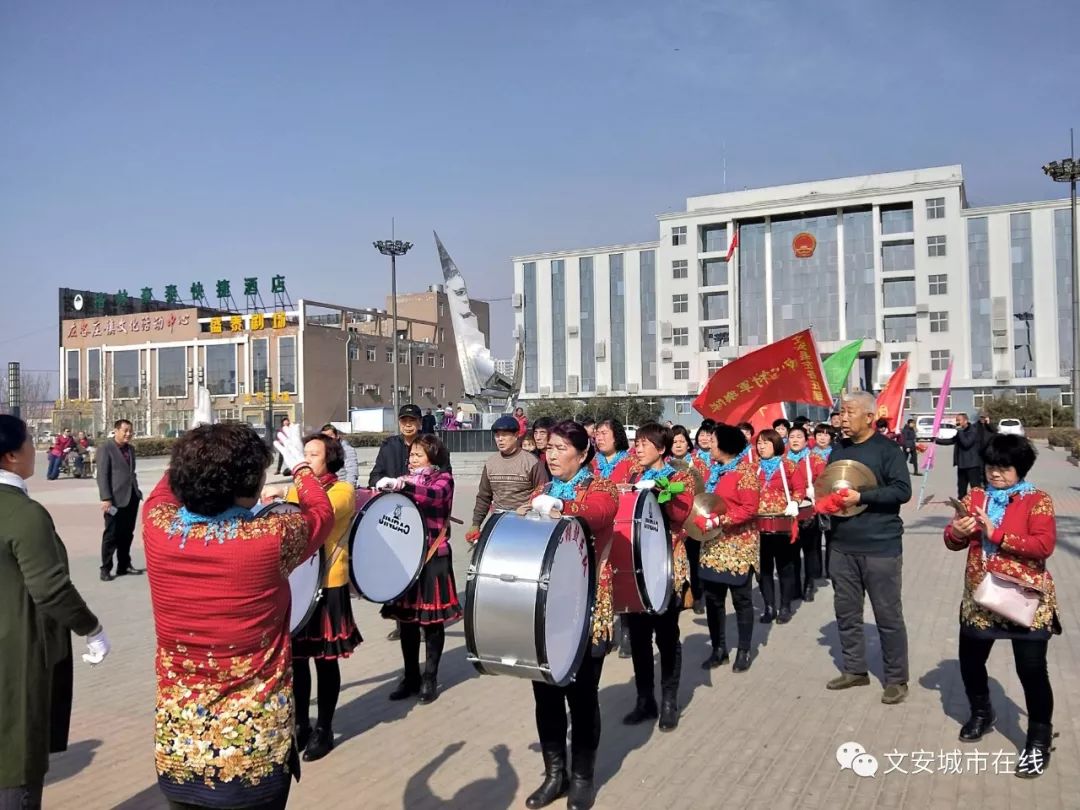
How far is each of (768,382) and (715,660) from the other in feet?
8.18

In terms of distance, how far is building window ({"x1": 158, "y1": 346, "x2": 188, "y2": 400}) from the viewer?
270 feet

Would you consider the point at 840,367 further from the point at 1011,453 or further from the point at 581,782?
the point at 581,782

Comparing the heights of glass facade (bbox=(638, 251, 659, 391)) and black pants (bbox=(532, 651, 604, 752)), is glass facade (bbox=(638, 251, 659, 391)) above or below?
above

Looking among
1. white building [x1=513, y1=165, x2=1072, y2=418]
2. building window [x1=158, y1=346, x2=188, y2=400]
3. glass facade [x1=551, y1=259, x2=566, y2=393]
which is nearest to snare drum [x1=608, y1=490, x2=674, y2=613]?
white building [x1=513, y1=165, x2=1072, y2=418]

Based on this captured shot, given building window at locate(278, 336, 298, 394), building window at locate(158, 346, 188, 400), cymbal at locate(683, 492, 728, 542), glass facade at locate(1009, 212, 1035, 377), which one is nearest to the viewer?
cymbal at locate(683, 492, 728, 542)

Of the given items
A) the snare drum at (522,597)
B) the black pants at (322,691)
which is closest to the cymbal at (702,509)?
the snare drum at (522,597)

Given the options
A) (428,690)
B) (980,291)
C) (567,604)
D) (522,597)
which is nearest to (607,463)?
(428,690)

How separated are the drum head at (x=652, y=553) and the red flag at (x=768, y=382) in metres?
2.85

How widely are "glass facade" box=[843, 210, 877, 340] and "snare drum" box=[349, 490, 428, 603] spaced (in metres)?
58.4

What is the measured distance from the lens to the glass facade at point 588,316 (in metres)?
67.6

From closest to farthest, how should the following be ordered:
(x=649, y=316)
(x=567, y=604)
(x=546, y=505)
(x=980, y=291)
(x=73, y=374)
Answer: (x=546, y=505)
(x=567, y=604)
(x=980, y=291)
(x=649, y=316)
(x=73, y=374)

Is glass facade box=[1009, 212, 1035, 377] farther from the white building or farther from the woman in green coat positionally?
the woman in green coat

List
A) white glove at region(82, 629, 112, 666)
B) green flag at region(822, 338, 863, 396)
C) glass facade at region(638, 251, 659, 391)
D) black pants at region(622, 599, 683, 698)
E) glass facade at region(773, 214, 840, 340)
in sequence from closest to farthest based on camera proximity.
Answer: white glove at region(82, 629, 112, 666)
black pants at region(622, 599, 683, 698)
green flag at region(822, 338, 863, 396)
glass facade at region(773, 214, 840, 340)
glass facade at region(638, 251, 659, 391)

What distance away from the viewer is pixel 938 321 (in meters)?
57.9
